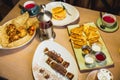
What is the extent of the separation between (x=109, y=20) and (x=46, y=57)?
536mm

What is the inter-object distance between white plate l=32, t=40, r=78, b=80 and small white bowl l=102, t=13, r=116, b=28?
37 centimetres

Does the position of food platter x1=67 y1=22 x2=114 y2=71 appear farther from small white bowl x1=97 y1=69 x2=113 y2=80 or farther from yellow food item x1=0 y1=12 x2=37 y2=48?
yellow food item x1=0 y1=12 x2=37 y2=48

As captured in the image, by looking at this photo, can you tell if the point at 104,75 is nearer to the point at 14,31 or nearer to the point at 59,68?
the point at 59,68

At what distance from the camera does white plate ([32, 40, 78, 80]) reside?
1.14 metres

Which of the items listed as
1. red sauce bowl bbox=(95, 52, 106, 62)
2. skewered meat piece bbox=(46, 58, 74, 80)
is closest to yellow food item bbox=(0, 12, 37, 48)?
skewered meat piece bbox=(46, 58, 74, 80)

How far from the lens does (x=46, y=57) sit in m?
1.24

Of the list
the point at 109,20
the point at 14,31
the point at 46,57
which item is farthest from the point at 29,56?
the point at 109,20

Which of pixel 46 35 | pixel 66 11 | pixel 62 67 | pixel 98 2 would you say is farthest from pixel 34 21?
pixel 98 2

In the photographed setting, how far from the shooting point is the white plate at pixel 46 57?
1.14 m

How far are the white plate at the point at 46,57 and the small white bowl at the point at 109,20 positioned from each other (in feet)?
1.20

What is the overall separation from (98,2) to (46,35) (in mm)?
1027

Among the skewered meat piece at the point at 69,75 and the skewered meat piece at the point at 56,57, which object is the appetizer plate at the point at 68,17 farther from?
the skewered meat piece at the point at 69,75

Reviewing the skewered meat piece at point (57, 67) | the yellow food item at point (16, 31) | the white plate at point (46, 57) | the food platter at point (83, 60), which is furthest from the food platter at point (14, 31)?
the food platter at point (83, 60)

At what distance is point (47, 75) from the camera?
115cm
